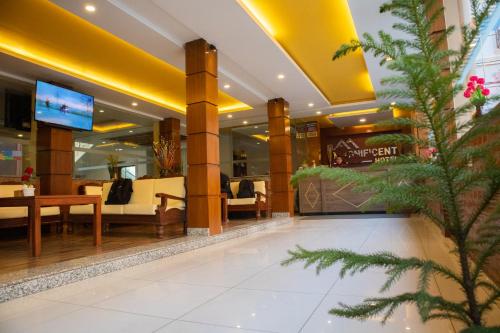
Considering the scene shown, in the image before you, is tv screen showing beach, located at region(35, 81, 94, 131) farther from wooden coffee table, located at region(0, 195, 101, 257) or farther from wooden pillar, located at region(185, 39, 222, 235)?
wooden coffee table, located at region(0, 195, 101, 257)

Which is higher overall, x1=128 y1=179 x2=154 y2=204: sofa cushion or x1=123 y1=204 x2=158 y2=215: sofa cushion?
x1=128 y1=179 x2=154 y2=204: sofa cushion

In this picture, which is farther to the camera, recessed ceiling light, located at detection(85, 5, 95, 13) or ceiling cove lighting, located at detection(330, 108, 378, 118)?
ceiling cove lighting, located at detection(330, 108, 378, 118)

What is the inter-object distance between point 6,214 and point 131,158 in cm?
582

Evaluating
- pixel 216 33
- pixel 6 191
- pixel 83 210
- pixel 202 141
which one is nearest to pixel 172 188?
pixel 202 141

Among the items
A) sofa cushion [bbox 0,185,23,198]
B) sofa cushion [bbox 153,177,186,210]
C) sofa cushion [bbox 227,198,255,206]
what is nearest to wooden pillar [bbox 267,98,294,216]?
sofa cushion [bbox 227,198,255,206]

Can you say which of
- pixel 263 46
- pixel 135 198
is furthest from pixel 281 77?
pixel 135 198

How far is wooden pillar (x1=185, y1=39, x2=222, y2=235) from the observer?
5102 mm

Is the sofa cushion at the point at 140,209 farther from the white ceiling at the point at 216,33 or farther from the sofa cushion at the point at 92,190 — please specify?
the white ceiling at the point at 216,33

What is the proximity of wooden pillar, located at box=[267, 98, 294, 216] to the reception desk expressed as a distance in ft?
2.05

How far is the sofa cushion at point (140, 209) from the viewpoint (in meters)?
4.85

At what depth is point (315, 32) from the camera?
569cm

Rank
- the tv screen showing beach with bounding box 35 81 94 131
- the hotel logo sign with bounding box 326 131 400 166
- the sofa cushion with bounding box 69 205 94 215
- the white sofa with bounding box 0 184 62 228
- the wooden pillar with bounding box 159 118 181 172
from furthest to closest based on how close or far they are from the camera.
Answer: the hotel logo sign with bounding box 326 131 400 166
the wooden pillar with bounding box 159 118 181 172
the tv screen showing beach with bounding box 35 81 94 131
the sofa cushion with bounding box 69 205 94 215
the white sofa with bounding box 0 184 62 228

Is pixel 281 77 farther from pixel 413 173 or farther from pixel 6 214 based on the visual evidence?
pixel 413 173

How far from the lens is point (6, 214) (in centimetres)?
495
